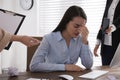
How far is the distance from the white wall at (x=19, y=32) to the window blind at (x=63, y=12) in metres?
0.12

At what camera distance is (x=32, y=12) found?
420 centimetres

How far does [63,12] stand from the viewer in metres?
4.01

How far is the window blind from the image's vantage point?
3.66m

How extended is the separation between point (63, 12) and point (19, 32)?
91 centimetres

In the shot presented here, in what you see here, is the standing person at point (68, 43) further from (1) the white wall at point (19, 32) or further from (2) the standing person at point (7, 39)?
(1) the white wall at point (19, 32)

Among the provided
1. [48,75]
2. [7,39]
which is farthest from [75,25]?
[7,39]

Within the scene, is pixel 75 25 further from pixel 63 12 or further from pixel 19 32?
pixel 19 32

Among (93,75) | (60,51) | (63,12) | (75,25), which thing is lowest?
(93,75)

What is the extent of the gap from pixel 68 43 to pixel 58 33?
0.44 ft

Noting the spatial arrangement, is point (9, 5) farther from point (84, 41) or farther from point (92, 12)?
point (84, 41)

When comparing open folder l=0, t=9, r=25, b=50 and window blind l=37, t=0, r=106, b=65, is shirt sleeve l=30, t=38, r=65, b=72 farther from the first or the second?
window blind l=37, t=0, r=106, b=65

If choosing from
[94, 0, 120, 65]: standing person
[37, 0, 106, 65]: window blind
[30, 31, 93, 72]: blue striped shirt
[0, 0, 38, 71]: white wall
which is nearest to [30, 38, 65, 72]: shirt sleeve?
[30, 31, 93, 72]: blue striped shirt

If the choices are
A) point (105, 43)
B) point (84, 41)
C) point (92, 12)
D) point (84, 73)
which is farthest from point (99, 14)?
point (84, 73)

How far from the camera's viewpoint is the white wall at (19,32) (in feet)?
13.8
